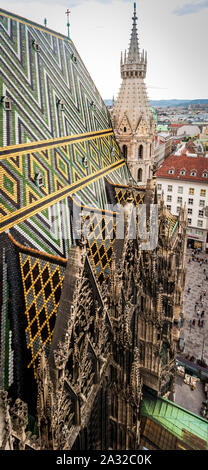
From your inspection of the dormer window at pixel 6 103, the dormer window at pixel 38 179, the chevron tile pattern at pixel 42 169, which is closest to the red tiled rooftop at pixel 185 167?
the chevron tile pattern at pixel 42 169

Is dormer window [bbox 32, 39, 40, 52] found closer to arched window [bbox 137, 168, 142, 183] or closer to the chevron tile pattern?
the chevron tile pattern

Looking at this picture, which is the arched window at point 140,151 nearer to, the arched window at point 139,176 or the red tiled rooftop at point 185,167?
Answer: the arched window at point 139,176

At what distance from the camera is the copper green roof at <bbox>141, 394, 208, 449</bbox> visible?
1312cm

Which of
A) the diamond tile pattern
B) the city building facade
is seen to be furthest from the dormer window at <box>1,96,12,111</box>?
the city building facade

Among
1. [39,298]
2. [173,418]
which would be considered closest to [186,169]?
[173,418]

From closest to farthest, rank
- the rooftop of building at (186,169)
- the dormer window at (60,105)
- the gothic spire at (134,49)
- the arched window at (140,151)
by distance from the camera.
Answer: the dormer window at (60,105), the gothic spire at (134,49), the arched window at (140,151), the rooftop of building at (186,169)

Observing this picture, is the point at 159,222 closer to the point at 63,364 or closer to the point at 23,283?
the point at 23,283

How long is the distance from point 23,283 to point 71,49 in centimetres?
1816

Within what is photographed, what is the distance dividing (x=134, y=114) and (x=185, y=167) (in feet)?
67.1

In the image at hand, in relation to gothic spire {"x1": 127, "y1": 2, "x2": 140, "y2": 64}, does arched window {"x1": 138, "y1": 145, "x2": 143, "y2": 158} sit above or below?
below

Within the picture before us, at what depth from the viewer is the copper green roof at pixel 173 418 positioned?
13125 millimetres

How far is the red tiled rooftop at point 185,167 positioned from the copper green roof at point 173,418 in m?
31.0

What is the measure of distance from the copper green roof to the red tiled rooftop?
102ft
